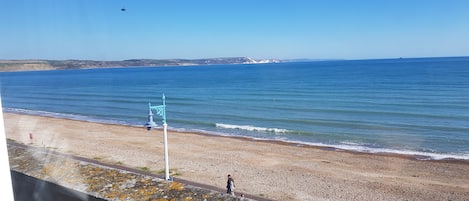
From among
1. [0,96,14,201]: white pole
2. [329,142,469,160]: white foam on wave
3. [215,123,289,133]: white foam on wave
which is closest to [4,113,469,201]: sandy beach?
[329,142,469,160]: white foam on wave

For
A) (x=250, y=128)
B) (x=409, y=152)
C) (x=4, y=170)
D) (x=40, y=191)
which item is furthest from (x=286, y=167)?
(x=4, y=170)

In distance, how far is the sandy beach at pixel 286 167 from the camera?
41.7ft

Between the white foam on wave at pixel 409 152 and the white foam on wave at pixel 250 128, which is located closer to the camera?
the white foam on wave at pixel 409 152

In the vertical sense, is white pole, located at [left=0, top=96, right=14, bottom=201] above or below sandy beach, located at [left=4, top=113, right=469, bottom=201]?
above

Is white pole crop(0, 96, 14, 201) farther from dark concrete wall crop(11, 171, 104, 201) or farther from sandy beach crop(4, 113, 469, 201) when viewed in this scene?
sandy beach crop(4, 113, 469, 201)

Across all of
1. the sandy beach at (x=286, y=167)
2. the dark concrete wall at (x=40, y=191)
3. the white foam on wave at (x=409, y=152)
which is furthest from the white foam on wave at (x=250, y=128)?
the dark concrete wall at (x=40, y=191)

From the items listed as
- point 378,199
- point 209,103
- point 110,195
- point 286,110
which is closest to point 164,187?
point 110,195

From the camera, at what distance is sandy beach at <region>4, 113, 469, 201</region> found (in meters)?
12.7

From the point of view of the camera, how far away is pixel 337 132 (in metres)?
23.7

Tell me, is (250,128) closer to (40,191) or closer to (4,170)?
(40,191)

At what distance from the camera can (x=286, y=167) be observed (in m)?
15.9

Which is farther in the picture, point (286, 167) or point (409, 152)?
point (409, 152)

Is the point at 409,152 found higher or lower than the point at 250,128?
higher

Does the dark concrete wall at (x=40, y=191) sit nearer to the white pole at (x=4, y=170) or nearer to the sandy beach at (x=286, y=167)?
the white pole at (x=4, y=170)
